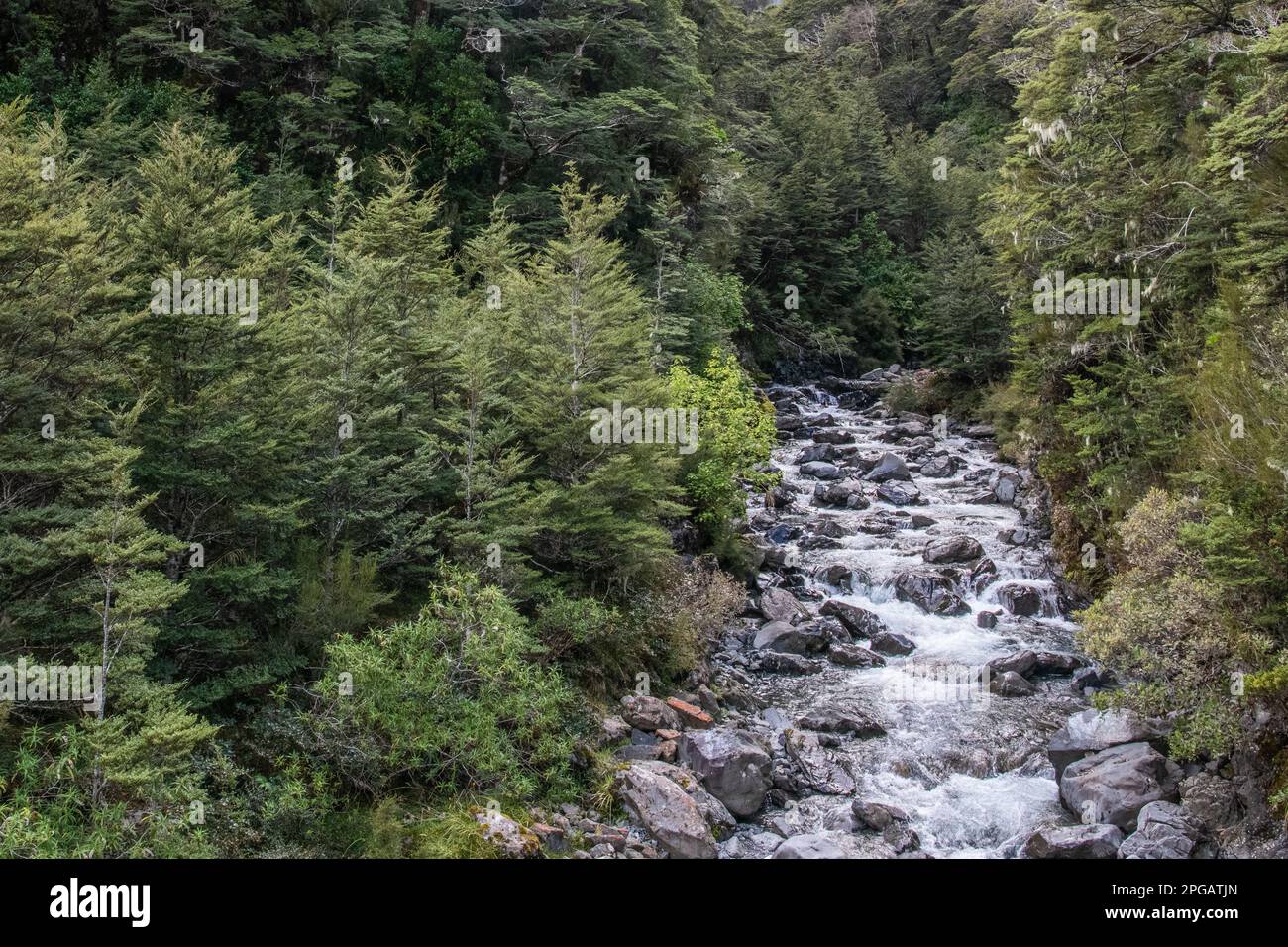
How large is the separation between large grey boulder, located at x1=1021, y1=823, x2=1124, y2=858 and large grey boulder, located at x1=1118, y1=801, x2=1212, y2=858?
Result: 0.20m

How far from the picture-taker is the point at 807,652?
20406 mm

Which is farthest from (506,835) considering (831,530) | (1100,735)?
(831,530)

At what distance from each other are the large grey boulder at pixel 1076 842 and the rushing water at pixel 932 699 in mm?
455

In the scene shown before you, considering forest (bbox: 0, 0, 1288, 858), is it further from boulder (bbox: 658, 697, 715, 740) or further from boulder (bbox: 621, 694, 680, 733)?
boulder (bbox: 658, 697, 715, 740)

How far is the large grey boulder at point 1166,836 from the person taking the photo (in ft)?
39.5

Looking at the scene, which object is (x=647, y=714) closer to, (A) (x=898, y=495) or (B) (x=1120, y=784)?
(B) (x=1120, y=784)

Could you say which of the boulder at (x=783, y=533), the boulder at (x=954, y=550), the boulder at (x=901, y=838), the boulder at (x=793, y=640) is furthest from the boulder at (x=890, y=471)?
the boulder at (x=901, y=838)

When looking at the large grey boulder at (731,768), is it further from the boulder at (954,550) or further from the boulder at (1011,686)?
the boulder at (954,550)

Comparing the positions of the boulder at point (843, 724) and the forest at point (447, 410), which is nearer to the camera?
the forest at point (447, 410)

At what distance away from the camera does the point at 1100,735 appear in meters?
15.1

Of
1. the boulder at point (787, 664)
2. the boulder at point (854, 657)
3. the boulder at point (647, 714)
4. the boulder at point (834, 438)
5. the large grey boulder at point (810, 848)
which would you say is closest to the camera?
the large grey boulder at point (810, 848)

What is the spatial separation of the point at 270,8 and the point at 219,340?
22.4 metres

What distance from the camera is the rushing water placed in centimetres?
1401

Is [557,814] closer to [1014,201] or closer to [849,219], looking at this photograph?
[1014,201]
